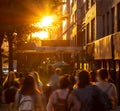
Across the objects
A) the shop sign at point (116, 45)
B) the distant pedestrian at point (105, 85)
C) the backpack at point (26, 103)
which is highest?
→ the shop sign at point (116, 45)

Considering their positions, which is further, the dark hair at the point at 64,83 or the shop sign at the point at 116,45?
the shop sign at the point at 116,45

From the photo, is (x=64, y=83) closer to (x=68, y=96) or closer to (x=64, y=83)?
(x=64, y=83)

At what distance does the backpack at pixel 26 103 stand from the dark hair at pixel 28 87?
0.32ft

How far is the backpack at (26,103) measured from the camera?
911 centimetres

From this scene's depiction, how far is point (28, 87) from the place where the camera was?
9008mm

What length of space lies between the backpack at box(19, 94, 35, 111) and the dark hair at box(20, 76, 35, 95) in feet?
0.32

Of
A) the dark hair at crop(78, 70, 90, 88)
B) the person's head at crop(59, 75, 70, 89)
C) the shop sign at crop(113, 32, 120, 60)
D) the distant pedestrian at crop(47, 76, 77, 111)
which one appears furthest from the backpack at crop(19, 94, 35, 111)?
the shop sign at crop(113, 32, 120, 60)

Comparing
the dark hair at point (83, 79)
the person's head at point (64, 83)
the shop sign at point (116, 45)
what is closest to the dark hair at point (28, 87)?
the person's head at point (64, 83)

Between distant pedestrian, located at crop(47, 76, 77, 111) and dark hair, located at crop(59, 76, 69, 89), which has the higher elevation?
dark hair, located at crop(59, 76, 69, 89)

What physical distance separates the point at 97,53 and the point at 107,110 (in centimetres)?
2265

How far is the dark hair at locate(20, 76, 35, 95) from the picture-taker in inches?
354

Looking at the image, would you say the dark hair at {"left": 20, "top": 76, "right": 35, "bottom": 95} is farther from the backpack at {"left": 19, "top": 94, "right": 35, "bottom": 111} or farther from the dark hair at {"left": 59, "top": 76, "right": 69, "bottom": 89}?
the dark hair at {"left": 59, "top": 76, "right": 69, "bottom": 89}

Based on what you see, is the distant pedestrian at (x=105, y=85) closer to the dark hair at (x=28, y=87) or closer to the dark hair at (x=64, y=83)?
the dark hair at (x=64, y=83)

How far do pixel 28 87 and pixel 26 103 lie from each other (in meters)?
0.34
